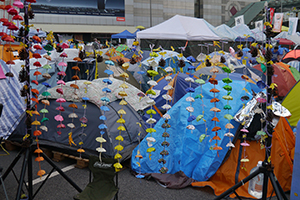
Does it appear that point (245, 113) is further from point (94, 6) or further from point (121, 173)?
point (94, 6)

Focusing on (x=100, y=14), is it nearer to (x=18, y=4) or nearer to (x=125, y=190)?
(x=125, y=190)

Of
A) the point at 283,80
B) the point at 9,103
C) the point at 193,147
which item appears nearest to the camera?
the point at 193,147

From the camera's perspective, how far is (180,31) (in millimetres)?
16125

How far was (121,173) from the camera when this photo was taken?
16.3ft

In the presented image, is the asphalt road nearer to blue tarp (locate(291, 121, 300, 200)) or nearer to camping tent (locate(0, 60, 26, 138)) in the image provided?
blue tarp (locate(291, 121, 300, 200))

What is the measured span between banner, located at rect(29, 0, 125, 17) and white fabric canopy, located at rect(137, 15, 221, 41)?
78.8ft

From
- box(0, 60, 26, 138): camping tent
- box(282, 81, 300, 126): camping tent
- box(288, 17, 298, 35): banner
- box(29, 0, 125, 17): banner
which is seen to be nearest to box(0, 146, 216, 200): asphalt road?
box(0, 60, 26, 138): camping tent

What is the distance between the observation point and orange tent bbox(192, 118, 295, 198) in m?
4.18

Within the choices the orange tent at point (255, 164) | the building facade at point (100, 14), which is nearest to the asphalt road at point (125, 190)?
the orange tent at point (255, 164)

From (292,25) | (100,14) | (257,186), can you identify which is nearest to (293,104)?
(257,186)

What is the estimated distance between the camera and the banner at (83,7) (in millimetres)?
35875

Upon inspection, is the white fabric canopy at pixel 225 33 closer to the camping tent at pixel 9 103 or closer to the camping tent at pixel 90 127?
the camping tent at pixel 90 127

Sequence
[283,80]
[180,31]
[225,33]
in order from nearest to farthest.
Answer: [283,80], [180,31], [225,33]

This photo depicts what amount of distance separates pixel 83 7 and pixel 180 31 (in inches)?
1009
